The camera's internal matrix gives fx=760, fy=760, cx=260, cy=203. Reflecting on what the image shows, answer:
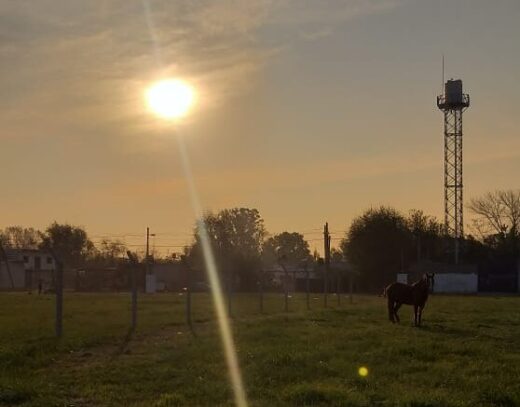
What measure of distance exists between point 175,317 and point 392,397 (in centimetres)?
1979

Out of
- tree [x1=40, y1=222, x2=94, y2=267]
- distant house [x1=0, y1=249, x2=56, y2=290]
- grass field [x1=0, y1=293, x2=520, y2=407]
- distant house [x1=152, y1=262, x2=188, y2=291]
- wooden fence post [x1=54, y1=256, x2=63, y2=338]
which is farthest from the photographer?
tree [x1=40, y1=222, x2=94, y2=267]

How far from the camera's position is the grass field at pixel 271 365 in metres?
10.9

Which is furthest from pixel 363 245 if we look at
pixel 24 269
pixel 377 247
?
pixel 24 269

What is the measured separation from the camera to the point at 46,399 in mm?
10758

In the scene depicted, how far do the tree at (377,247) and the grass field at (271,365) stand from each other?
6643 cm

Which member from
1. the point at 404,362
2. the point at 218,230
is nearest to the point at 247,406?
the point at 404,362

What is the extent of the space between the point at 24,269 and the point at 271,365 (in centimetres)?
9544

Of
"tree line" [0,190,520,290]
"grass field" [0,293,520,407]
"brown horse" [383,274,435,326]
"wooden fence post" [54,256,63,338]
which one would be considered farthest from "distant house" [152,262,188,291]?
"wooden fence post" [54,256,63,338]

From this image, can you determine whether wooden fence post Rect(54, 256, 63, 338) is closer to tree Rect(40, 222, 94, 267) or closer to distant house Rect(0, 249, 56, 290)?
distant house Rect(0, 249, 56, 290)

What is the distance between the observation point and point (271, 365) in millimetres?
14086

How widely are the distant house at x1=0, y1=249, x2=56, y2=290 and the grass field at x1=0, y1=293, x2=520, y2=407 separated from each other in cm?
6051

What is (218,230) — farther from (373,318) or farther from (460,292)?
(373,318)

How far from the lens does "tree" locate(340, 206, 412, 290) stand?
90.1m

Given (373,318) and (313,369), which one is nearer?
(313,369)
